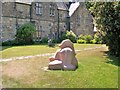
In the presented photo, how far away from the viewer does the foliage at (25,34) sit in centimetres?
3488

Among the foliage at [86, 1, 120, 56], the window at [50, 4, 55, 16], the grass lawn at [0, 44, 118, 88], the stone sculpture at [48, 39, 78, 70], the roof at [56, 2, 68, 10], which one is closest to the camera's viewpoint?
the grass lawn at [0, 44, 118, 88]

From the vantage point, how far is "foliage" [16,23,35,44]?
34.9 metres

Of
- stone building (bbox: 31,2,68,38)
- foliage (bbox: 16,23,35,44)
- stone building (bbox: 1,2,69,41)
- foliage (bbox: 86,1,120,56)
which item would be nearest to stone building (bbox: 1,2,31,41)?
stone building (bbox: 1,2,69,41)

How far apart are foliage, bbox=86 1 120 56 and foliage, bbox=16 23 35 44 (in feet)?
43.1

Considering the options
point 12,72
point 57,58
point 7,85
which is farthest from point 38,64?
point 7,85

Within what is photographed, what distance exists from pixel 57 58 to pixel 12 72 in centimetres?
297

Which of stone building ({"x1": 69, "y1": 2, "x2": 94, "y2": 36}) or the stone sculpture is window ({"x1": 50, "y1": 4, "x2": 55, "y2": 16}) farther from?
the stone sculpture

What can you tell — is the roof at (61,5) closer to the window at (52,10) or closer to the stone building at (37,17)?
the stone building at (37,17)

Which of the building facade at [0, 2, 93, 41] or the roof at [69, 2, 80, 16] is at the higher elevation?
the roof at [69, 2, 80, 16]

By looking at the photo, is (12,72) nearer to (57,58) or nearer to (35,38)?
(57,58)

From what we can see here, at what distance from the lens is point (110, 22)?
2259 centimetres

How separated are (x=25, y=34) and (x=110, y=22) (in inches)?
599

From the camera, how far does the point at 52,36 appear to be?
143 feet

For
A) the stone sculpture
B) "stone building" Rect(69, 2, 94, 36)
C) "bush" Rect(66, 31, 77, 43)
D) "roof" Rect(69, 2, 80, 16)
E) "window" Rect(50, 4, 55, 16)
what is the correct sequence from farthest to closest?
"roof" Rect(69, 2, 80, 16)
"stone building" Rect(69, 2, 94, 36)
"window" Rect(50, 4, 55, 16)
"bush" Rect(66, 31, 77, 43)
the stone sculpture
